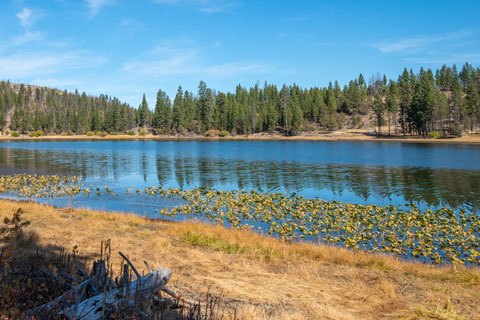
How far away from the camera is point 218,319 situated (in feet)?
17.1

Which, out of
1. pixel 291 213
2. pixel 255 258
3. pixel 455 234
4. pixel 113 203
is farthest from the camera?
pixel 113 203

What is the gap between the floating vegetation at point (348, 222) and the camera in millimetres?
13156

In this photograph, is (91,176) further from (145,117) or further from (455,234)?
(145,117)

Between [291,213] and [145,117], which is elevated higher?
[145,117]

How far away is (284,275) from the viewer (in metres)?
8.41

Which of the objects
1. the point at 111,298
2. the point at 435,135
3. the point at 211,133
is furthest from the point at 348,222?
the point at 211,133

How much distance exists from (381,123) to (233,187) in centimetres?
11906

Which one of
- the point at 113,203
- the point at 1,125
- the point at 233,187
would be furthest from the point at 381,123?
the point at 1,125

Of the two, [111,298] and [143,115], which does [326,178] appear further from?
[143,115]

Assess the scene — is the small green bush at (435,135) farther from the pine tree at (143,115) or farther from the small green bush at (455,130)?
the pine tree at (143,115)

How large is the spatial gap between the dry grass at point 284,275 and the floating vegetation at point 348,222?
2.90 meters

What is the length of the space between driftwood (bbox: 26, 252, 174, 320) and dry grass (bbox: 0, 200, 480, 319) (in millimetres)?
905

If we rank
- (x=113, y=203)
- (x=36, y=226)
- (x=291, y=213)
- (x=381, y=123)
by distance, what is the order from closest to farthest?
(x=36, y=226) < (x=291, y=213) < (x=113, y=203) < (x=381, y=123)

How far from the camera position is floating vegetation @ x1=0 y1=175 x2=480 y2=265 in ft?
43.2
